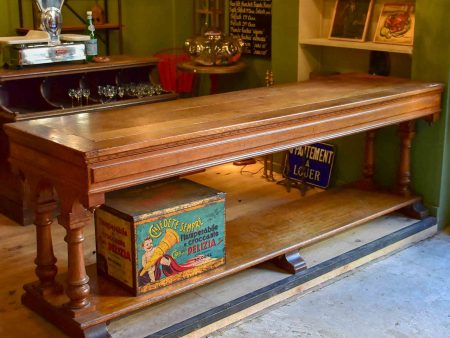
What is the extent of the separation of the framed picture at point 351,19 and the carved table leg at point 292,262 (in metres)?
1.67

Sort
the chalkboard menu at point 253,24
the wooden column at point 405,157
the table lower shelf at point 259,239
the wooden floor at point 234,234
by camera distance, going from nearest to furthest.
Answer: the table lower shelf at point 259,239, the wooden floor at point 234,234, the wooden column at point 405,157, the chalkboard menu at point 253,24

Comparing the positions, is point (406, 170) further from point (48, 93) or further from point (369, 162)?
point (48, 93)

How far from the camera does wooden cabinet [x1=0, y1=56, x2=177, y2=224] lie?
13.8 ft

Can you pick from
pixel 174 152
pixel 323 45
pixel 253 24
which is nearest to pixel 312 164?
pixel 323 45

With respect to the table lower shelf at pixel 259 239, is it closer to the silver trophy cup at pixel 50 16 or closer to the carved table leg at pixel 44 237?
the carved table leg at pixel 44 237

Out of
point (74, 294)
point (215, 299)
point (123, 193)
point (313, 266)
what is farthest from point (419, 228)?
point (74, 294)

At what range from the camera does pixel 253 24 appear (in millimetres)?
5344

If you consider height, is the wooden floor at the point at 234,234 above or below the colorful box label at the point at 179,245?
below

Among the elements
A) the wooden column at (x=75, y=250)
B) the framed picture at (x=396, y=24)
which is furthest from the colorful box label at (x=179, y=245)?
the framed picture at (x=396, y=24)

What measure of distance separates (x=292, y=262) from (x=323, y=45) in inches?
68.0

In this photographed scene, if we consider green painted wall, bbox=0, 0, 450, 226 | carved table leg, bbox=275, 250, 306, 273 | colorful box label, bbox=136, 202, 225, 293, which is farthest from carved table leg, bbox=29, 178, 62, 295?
green painted wall, bbox=0, 0, 450, 226

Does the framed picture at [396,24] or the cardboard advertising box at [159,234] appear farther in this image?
the framed picture at [396,24]

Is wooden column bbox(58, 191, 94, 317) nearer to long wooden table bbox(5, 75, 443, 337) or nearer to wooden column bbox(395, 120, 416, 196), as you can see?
long wooden table bbox(5, 75, 443, 337)

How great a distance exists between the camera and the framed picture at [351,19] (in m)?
4.37
